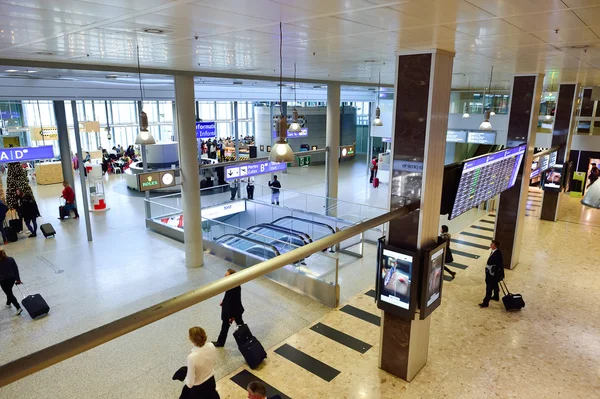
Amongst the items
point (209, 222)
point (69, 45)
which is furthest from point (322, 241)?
point (209, 222)

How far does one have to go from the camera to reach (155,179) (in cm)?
944

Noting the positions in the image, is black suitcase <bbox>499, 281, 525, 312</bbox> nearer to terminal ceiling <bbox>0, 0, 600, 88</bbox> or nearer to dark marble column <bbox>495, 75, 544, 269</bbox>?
dark marble column <bbox>495, 75, 544, 269</bbox>

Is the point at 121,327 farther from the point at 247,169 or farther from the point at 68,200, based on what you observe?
the point at 68,200

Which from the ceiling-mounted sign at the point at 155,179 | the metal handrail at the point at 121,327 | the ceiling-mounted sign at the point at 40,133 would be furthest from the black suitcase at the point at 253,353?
the ceiling-mounted sign at the point at 40,133

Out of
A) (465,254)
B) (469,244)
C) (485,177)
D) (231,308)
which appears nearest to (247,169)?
(231,308)

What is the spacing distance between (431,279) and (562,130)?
1000 centimetres

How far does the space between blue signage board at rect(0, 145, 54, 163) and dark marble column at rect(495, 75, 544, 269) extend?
12097mm

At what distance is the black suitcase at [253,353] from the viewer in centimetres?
564

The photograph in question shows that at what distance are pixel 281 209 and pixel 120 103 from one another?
18158 millimetres

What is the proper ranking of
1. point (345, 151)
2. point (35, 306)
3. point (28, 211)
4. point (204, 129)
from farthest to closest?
point (204, 129), point (345, 151), point (28, 211), point (35, 306)

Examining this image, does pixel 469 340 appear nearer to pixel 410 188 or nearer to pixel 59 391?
Result: pixel 410 188

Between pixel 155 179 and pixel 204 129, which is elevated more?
pixel 204 129

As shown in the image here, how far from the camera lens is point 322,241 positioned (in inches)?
140

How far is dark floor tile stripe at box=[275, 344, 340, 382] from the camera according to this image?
556 centimetres
